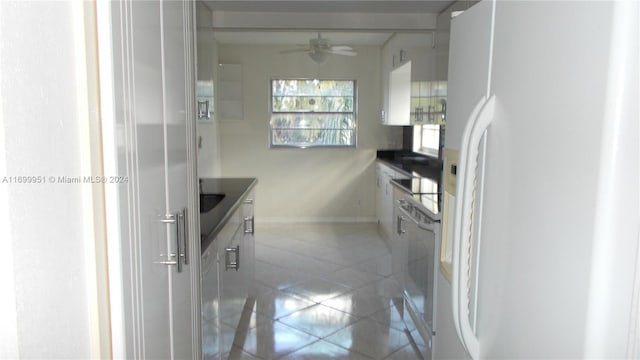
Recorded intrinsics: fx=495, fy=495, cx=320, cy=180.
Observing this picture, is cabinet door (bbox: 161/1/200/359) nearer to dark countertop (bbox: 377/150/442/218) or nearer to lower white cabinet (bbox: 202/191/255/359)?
lower white cabinet (bbox: 202/191/255/359)

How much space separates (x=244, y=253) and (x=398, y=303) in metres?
1.30

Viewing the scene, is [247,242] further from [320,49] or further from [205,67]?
[320,49]

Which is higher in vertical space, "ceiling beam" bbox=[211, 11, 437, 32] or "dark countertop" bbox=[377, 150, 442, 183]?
"ceiling beam" bbox=[211, 11, 437, 32]

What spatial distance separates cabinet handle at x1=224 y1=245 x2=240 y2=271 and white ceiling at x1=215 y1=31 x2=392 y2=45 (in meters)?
3.54

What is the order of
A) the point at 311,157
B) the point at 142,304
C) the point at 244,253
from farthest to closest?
the point at 311,157, the point at 244,253, the point at 142,304

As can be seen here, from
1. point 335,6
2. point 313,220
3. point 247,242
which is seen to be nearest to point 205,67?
point 335,6

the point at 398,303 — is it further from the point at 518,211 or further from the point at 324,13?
the point at 518,211

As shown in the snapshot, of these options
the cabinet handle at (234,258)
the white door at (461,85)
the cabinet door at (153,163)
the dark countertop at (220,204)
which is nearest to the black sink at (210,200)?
the dark countertop at (220,204)

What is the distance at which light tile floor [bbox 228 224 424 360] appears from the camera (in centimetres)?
308

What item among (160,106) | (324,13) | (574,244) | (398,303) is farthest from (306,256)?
(574,244)

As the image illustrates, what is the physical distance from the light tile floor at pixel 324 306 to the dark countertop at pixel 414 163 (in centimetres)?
94

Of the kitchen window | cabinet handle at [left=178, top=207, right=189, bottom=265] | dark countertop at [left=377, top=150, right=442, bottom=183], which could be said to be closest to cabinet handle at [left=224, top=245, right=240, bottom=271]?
cabinet handle at [left=178, top=207, right=189, bottom=265]

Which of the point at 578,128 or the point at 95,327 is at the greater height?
the point at 578,128

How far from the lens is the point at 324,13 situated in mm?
4098
